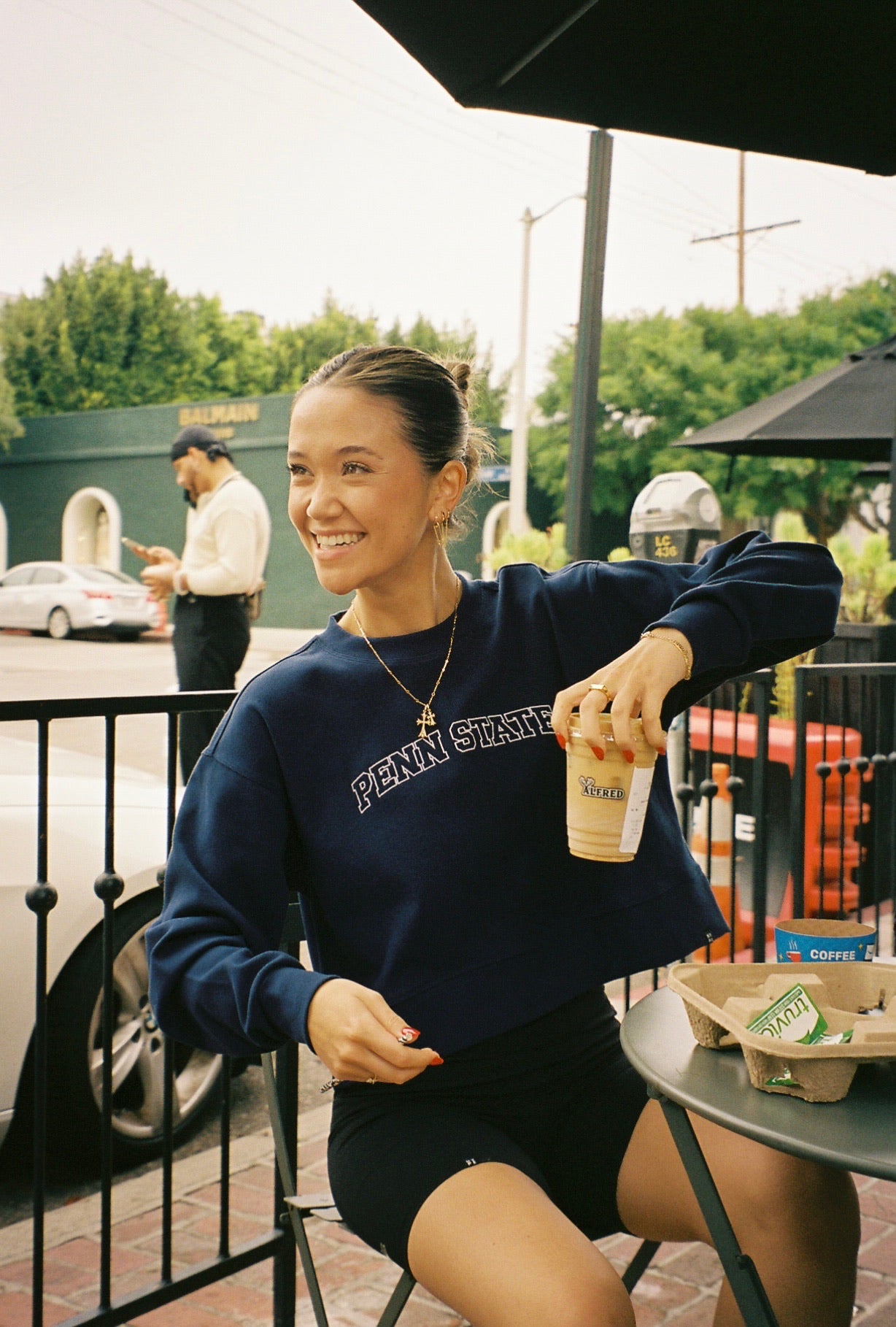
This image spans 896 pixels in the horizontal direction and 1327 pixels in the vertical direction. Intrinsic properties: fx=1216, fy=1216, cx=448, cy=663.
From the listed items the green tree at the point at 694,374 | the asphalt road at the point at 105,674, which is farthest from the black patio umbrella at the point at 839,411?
the green tree at the point at 694,374

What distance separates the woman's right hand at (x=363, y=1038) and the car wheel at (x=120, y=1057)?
1924 mm

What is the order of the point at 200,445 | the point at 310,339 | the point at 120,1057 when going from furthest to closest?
the point at 310,339 → the point at 200,445 → the point at 120,1057

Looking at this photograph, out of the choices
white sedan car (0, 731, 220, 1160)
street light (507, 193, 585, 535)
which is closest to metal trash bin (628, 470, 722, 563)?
white sedan car (0, 731, 220, 1160)

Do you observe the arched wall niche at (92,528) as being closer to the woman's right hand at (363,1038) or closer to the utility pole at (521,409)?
the utility pole at (521,409)

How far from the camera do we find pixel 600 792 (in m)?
1.63

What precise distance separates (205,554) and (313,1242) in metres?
3.83

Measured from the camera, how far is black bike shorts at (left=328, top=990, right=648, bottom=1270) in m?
1.70

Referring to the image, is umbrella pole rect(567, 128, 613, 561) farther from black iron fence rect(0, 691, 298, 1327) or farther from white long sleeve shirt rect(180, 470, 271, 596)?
black iron fence rect(0, 691, 298, 1327)

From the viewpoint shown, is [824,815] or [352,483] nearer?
[352,483]

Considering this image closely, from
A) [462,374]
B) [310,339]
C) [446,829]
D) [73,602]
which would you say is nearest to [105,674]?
[73,602]

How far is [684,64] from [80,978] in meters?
2.73

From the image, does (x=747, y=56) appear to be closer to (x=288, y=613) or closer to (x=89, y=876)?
(x=89, y=876)

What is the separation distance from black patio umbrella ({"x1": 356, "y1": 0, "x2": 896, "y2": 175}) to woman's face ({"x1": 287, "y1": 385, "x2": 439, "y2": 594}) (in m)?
1.01

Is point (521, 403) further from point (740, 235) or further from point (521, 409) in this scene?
point (740, 235)
